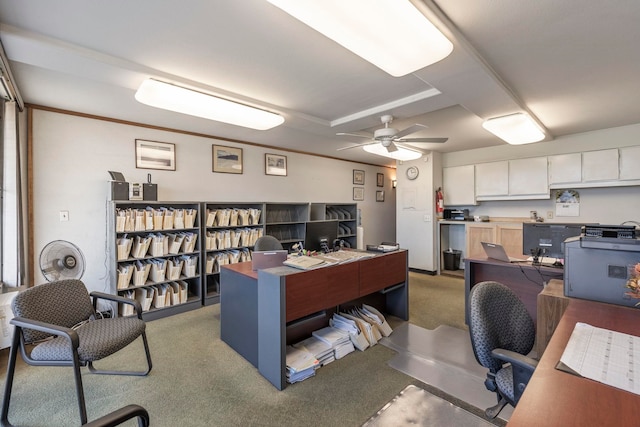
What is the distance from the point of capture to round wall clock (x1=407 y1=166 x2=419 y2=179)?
5.77 m

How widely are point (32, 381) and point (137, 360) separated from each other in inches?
26.7

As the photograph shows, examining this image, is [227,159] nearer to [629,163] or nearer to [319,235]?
[319,235]

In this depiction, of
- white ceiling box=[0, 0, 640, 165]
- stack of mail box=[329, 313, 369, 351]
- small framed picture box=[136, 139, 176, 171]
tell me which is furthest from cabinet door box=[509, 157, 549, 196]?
small framed picture box=[136, 139, 176, 171]

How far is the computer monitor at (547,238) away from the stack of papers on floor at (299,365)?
2.34 m

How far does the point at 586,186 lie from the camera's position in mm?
4301

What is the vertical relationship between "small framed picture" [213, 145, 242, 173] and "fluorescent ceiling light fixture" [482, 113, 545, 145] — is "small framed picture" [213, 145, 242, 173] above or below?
below

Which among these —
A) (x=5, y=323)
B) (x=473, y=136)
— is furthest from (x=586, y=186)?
(x=5, y=323)

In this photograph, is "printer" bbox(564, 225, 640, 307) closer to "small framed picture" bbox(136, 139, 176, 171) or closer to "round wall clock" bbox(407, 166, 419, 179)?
"round wall clock" bbox(407, 166, 419, 179)

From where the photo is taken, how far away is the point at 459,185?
18.2 feet

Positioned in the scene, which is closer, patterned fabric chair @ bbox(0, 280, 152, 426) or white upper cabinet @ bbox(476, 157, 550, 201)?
patterned fabric chair @ bbox(0, 280, 152, 426)

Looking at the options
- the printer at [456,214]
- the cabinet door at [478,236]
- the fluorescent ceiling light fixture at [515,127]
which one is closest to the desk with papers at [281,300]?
the fluorescent ceiling light fixture at [515,127]

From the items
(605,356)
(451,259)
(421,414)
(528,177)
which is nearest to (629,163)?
(528,177)

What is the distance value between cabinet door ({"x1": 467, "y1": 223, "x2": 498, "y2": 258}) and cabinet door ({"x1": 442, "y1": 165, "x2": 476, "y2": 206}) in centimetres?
53

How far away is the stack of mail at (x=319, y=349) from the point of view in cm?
247
